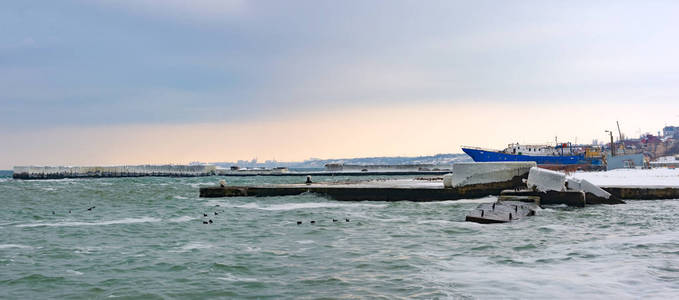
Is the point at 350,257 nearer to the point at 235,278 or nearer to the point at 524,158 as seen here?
the point at 235,278

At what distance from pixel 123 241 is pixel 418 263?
31.4 ft

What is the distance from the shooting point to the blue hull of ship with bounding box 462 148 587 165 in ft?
251

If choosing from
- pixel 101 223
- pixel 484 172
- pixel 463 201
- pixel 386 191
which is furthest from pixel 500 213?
pixel 101 223

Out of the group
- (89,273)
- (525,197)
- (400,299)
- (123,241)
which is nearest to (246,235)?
(123,241)

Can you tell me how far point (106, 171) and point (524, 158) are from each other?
94.6 meters

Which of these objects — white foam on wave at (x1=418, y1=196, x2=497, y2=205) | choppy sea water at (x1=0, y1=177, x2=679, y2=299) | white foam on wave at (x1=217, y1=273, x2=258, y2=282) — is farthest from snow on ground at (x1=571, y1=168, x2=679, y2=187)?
white foam on wave at (x1=217, y1=273, x2=258, y2=282)

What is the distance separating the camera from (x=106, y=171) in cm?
12369

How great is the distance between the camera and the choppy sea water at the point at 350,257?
973cm

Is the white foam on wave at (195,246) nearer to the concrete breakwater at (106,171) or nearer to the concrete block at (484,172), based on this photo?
the concrete block at (484,172)

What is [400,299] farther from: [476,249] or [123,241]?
[123,241]

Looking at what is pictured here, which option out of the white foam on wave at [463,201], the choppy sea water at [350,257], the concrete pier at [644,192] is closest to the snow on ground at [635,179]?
the concrete pier at [644,192]

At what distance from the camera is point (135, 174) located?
12638 centimetres

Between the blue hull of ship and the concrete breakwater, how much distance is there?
7406 centimetres

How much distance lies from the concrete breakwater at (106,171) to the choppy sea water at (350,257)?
344 ft
